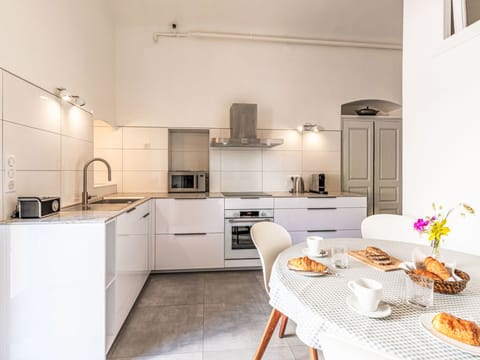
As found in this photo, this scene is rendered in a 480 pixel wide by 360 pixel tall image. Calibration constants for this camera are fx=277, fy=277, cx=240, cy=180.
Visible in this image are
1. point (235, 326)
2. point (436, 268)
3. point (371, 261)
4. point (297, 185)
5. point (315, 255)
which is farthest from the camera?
point (297, 185)

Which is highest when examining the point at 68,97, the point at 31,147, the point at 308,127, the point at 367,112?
the point at 367,112

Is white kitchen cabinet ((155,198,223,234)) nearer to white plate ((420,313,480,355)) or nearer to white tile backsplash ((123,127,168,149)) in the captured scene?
white tile backsplash ((123,127,168,149))

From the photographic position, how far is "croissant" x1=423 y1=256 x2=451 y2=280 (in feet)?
3.65

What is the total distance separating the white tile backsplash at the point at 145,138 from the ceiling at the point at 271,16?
4.34 ft

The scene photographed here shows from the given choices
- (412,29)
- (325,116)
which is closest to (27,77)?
(412,29)

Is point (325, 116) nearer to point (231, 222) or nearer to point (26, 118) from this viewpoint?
point (231, 222)

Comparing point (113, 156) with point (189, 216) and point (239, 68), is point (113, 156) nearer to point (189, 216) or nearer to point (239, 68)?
point (189, 216)

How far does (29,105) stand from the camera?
1.78 m

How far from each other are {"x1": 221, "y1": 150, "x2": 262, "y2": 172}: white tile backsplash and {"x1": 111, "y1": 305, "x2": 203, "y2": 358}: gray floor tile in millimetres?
1954

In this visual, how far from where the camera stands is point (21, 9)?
5.43 ft

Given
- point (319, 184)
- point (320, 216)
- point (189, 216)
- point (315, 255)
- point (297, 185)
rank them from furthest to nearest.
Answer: point (297, 185)
point (319, 184)
point (320, 216)
point (189, 216)
point (315, 255)

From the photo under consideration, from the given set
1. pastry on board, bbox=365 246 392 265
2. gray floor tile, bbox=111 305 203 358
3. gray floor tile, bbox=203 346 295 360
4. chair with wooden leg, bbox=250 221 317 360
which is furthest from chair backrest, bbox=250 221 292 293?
gray floor tile, bbox=111 305 203 358

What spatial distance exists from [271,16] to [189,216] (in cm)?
270

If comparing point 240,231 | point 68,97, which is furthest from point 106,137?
point 240,231
